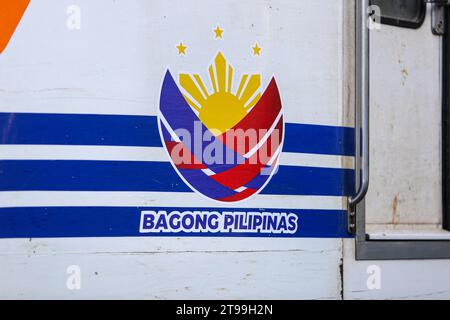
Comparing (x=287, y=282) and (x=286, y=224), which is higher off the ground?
(x=286, y=224)

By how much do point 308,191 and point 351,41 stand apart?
0.61 m

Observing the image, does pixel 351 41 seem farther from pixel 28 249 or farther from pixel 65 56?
pixel 28 249

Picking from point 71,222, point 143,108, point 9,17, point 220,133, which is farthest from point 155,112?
point 9,17

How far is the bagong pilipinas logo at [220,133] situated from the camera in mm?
2734

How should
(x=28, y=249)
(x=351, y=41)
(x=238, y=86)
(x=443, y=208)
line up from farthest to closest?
1. (x=443, y=208)
2. (x=351, y=41)
3. (x=238, y=86)
4. (x=28, y=249)

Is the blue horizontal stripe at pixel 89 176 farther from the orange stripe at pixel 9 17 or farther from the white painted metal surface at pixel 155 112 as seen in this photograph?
the orange stripe at pixel 9 17

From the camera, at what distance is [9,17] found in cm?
266

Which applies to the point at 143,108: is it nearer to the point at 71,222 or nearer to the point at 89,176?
the point at 89,176

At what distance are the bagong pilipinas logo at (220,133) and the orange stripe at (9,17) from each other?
0.54 meters

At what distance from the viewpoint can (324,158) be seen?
116 inches

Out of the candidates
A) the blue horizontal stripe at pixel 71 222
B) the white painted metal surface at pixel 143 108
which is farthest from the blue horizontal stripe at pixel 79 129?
the blue horizontal stripe at pixel 71 222

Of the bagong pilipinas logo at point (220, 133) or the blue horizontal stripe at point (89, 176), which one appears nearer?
the blue horizontal stripe at point (89, 176)

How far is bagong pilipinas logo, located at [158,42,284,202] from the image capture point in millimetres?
2734

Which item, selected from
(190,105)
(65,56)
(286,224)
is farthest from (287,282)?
(65,56)
